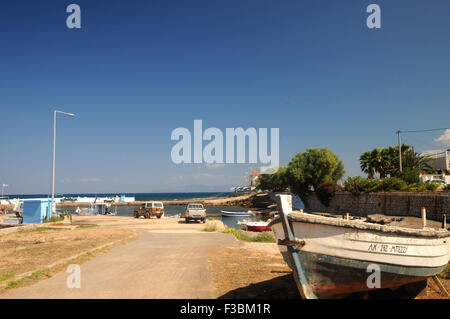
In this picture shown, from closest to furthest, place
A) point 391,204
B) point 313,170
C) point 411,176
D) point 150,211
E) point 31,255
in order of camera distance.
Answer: point 31,255 → point 150,211 → point 391,204 → point 411,176 → point 313,170

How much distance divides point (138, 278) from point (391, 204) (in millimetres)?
37298

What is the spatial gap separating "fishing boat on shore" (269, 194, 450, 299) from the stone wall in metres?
27.3

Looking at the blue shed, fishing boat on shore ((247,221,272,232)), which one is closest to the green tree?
fishing boat on shore ((247,221,272,232))

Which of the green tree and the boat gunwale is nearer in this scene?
the boat gunwale

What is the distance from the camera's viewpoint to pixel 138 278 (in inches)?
329

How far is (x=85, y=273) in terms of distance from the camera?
9.02 m

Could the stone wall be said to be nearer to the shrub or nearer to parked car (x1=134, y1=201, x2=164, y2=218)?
the shrub

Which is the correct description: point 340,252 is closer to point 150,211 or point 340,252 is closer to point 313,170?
point 150,211

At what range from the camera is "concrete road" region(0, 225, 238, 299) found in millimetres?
7023

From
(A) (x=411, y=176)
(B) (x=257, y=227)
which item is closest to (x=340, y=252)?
(B) (x=257, y=227)

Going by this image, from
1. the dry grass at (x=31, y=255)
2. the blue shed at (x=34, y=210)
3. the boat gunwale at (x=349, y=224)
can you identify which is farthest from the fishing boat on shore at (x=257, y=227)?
the boat gunwale at (x=349, y=224)
